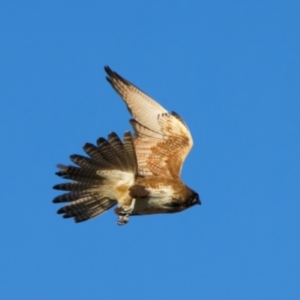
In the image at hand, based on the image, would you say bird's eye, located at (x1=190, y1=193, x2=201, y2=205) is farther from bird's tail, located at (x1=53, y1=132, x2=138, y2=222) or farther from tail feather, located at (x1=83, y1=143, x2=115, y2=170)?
tail feather, located at (x1=83, y1=143, x2=115, y2=170)

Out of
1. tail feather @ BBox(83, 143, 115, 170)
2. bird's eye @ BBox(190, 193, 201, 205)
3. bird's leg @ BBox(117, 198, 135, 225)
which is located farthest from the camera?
bird's eye @ BBox(190, 193, 201, 205)

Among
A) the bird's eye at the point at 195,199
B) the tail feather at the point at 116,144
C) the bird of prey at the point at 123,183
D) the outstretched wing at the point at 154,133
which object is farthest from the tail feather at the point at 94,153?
the bird's eye at the point at 195,199

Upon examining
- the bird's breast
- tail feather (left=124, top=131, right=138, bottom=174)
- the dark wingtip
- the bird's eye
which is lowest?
the dark wingtip

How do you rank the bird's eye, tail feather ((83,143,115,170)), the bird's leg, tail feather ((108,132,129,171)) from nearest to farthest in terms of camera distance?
tail feather ((108,132,129,171)), tail feather ((83,143,115,170)), the bird's leg, the bird's eye

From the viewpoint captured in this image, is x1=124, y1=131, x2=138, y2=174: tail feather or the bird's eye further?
the bird's eye

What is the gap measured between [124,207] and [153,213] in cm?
44

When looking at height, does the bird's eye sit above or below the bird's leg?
above

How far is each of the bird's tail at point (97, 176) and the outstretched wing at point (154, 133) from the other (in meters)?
0.84

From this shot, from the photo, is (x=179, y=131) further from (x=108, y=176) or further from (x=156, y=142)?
(x=108, y=176)

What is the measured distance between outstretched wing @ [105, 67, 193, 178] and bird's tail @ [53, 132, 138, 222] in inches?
33.2

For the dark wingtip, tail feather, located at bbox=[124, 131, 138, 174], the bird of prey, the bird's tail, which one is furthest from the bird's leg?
the dark wingtip

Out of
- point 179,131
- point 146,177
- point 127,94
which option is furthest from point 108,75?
point 146,177

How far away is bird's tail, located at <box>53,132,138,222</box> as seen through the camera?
483 inches

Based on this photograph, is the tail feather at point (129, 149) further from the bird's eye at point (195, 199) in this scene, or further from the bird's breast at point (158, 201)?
the bird's eye at point (195, 199)
